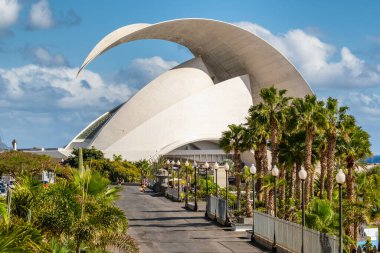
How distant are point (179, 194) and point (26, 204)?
30.9 metres

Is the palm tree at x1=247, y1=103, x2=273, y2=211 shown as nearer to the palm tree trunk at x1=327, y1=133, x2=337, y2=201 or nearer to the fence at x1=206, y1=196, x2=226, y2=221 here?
the fence at x1=206, y1=196, x2=226, y2=221

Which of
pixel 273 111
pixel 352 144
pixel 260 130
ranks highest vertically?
pixel 273 111

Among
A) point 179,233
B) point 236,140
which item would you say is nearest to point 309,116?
point 236,140

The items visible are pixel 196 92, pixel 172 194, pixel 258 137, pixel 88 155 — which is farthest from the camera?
pixel 196 92

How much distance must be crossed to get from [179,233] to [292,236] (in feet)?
22.2

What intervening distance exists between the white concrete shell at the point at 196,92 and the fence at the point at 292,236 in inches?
2130

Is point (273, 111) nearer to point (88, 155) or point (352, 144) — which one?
point (352, 144)

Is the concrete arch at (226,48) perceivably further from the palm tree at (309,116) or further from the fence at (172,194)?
the palm tree at (309,116)

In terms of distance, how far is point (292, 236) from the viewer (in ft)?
63.8

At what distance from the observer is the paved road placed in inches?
841

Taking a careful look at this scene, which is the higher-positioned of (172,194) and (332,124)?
(332,124)

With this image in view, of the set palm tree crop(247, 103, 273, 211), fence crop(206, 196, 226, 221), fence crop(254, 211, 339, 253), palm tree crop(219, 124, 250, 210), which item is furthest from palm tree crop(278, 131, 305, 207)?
fence crop(254, 211, 339, 253)

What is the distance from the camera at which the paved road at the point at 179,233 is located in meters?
21.4

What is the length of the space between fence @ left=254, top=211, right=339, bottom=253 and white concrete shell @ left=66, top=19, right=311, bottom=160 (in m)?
54.1
